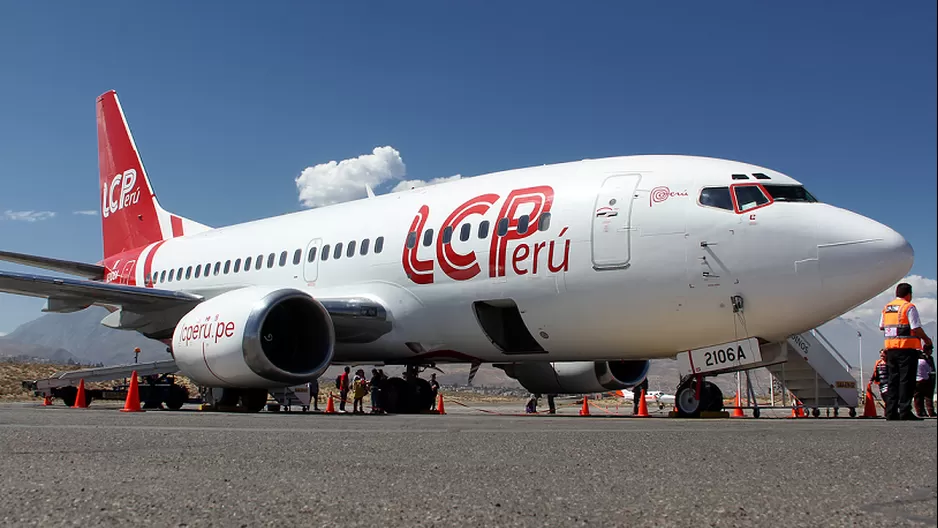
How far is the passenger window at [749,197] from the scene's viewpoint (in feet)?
32.9

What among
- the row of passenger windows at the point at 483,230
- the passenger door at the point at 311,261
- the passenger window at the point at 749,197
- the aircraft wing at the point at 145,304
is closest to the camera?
the passenger window at the point at 749,197

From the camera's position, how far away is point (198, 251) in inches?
707

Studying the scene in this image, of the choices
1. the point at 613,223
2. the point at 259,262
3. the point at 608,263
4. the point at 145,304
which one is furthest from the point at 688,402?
the point at 145,304

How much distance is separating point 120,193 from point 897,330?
20318 mm

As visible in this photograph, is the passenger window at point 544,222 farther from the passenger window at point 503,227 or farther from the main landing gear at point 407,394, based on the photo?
the main landing gear at point 407,394

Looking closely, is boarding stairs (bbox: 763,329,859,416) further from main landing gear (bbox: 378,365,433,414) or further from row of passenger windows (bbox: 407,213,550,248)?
main landing gear (bbox: 378,365,433,414)

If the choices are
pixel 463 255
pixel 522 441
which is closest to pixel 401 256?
pixel 463 255

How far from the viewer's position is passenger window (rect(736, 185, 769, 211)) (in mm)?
10023

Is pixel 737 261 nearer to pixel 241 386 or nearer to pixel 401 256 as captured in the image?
pixel 401 256

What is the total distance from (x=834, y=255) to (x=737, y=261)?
1.04 meters

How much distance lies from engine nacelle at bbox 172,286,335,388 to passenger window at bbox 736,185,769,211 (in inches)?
233

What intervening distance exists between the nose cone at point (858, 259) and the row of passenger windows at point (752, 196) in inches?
31.6

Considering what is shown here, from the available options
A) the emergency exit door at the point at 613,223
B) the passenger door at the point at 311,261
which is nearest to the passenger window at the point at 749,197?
the emergency exit door at the point at 613,223

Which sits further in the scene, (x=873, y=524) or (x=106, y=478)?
(x=106, y=478)
